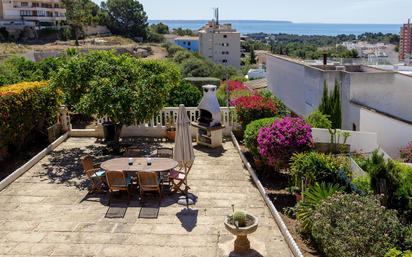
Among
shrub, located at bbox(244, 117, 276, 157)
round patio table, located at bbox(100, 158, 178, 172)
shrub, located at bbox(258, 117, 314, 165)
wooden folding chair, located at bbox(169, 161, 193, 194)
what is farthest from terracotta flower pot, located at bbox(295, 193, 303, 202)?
round patio table, located at bbox(100, 158, 178, 172)

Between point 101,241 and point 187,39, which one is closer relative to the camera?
point 101,241

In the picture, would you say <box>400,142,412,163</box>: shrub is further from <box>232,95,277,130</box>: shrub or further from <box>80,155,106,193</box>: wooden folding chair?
<box>80,155,106,193</box>: wooden folding chair

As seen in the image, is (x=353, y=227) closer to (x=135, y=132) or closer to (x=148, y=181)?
(x=148, y=181)

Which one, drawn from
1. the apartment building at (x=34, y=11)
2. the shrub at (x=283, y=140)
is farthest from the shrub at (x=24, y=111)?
the apartment building at (x=34, y=11)

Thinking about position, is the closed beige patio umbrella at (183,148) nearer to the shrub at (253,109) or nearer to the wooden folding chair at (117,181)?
the wooden folding chair at (117,181)

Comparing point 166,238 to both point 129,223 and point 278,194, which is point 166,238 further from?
point 278,194

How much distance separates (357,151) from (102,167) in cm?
803

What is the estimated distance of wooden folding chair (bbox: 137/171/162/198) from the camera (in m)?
10.3

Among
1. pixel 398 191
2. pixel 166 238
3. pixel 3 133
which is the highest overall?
pixel 3 133

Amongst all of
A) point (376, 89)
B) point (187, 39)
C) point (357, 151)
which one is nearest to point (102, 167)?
point (357, 151)

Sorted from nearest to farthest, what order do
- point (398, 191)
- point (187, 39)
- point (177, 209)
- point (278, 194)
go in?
1. point (398, 191)
2. point (177, 209)
3. point (278, 194)
4. point (187, 39)

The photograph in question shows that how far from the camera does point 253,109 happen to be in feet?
48.7

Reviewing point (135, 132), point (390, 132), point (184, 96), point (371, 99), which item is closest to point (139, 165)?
point (135, 132)

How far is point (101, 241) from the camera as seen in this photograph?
28.7 feet
